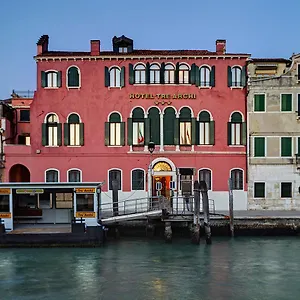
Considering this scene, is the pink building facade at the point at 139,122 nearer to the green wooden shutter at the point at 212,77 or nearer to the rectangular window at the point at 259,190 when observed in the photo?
the green wooden shutter at the point at 212,77

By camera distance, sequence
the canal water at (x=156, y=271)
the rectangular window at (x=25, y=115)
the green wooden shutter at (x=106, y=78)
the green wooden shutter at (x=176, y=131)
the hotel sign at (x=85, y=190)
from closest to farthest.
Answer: the canal water at (x=156, y=271)
the hotel sign at (x=85, y=190)
the green wooden shutter at (x=176, y=131)
the green wooden shutter at (x=106, y=78)
the rectangular window at (x=25, y=115)

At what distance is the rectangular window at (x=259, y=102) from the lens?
97.0 ft

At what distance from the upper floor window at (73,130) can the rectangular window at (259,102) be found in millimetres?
9727

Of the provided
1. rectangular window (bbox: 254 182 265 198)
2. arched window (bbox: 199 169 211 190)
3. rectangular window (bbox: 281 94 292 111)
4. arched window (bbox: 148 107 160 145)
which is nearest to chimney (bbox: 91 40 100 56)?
arched window (bbox: 148 107 160 145)

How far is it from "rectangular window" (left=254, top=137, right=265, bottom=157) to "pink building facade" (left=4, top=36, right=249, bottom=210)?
2.04 ft

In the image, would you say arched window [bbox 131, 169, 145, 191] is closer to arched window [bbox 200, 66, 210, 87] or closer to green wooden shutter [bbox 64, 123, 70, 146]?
green wooden shutter [bbox 64, 123, 70, 146]

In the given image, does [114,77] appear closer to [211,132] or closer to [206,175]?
[211,132]

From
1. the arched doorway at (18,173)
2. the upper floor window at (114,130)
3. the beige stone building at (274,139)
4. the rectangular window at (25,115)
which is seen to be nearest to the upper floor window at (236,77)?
the beige stone building at (274,139)

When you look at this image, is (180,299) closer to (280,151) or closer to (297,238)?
(297,238)

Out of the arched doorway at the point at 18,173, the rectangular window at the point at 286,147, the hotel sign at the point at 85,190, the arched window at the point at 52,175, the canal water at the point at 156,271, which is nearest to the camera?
the canal water at the point at 156,271

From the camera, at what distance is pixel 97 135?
3005 centimetres

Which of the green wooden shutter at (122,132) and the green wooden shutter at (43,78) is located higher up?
the green wooden shutter at (43,78)

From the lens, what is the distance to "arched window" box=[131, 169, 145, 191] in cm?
2992

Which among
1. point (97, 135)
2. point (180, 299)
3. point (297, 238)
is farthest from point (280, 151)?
point (180, 299)
